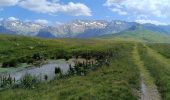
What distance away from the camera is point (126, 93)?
34.1 meters

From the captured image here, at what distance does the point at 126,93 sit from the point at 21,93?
31.7 feet

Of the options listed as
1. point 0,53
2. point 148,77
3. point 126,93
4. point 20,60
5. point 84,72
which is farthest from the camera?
point 0,53

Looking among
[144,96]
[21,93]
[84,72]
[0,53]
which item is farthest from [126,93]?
[0,53]

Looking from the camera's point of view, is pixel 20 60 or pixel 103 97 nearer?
pixel 103 97

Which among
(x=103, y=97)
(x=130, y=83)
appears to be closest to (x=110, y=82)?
(x=130, y=83)

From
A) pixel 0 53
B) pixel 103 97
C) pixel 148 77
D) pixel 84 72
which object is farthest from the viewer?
pixel 0 53

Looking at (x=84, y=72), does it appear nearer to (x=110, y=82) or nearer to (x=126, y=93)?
(x=110, y=82)

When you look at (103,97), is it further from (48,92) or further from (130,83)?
(130,83)

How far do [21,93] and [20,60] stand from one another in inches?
2394

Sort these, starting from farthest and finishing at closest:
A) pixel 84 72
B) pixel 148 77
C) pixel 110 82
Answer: pixel 84 72, pixel 148 77, pixel 110 82

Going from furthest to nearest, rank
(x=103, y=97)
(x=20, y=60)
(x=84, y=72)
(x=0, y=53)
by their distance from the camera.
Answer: (x=0, y=53) → (x=20, y=60) → (x=84, y=72) → (x=103, y=97)

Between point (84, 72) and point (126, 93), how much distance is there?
65.4ft

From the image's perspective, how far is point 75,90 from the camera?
35.4 m

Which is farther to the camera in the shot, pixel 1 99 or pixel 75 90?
pixel 75 90
